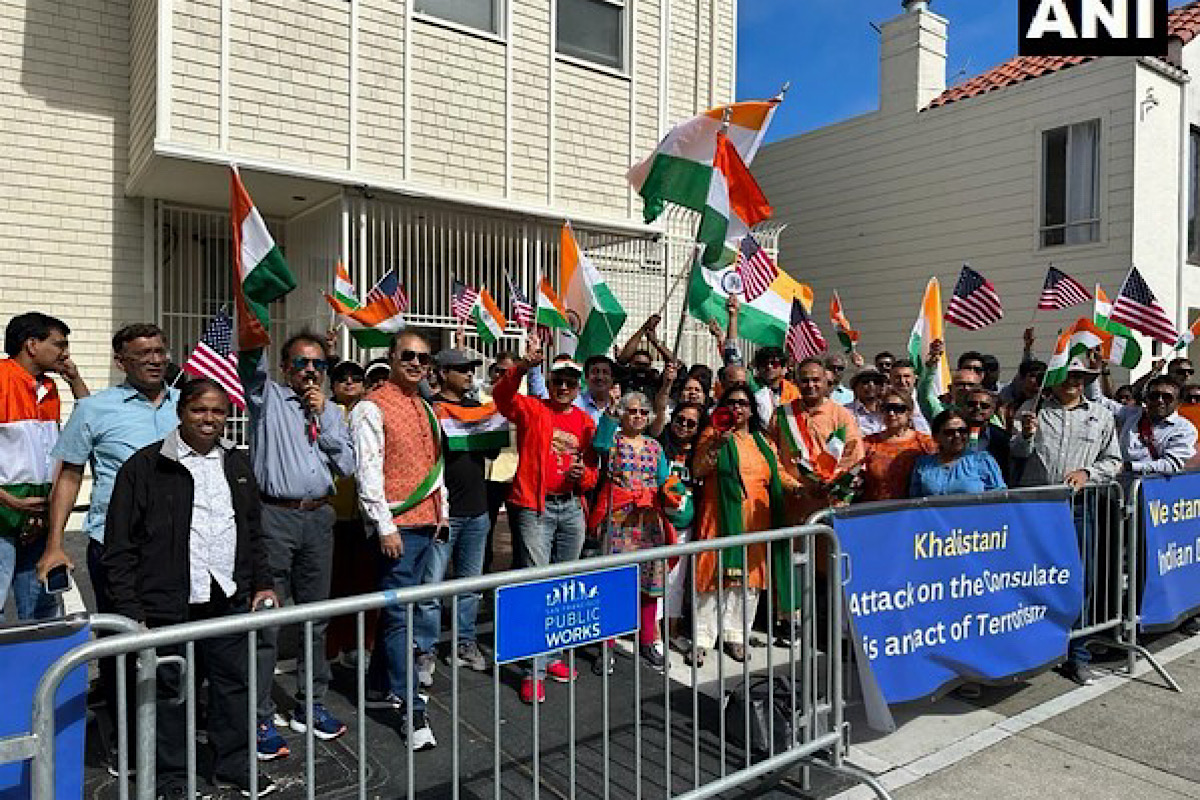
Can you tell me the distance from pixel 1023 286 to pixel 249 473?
12.8 m

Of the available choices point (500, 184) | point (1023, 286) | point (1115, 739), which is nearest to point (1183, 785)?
point (1115, 739)

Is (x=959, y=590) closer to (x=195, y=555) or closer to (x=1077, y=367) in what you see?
(x=1077, y=367)

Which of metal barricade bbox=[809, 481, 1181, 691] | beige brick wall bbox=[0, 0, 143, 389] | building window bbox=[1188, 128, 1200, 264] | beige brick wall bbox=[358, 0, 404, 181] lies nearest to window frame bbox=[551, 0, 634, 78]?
beige brick wall bbox=[358, 0, 404, 181]

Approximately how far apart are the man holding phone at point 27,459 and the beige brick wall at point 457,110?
238 inches

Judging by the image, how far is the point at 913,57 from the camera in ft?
48.0

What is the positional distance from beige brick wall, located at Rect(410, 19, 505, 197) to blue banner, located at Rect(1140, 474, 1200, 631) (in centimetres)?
769

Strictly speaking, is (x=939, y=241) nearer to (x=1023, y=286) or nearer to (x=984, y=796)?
(x=1023, y=286)

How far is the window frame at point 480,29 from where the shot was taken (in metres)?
9.95

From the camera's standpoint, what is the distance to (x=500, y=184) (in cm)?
1052

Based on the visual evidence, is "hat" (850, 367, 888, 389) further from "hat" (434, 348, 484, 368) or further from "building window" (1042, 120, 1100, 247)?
"building window" (1042, 120, 1100, 247)

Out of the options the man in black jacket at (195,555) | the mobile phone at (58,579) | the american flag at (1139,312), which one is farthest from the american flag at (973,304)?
the mobile phone at (58,579)

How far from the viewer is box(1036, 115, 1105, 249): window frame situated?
12.3 meters

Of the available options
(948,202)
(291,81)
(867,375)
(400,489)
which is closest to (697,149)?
(867,375)

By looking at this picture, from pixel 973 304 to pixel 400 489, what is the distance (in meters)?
6.27
